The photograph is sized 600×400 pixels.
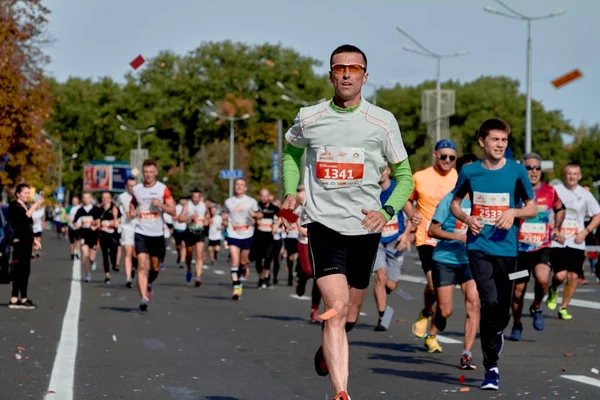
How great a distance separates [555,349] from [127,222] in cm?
1294

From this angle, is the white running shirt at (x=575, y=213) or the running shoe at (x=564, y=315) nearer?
the running shoe at (x=564, y=315)

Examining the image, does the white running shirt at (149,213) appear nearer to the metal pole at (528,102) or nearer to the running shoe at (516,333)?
the running shoe at (516,333)

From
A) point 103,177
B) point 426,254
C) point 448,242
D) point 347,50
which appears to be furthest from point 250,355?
point 103,177

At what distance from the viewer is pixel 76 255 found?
38.9 meters

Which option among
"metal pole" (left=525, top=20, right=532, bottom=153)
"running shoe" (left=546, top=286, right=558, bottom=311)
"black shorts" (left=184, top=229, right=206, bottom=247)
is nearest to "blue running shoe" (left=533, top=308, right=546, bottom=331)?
"running shoe" (left=546, top=286, right=558, bottom=311)

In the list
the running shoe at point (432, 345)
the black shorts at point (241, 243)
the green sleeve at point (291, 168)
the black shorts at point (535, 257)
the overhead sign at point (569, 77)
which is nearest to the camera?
the green sleeve at point (291, 168)

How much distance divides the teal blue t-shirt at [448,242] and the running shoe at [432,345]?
3.54 ft

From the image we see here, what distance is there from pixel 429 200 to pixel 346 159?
5142mm

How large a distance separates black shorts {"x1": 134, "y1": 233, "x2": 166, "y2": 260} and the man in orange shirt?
5.14 metres

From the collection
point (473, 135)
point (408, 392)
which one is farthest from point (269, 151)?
point (408, 392)

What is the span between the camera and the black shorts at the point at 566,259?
1584 centimetres

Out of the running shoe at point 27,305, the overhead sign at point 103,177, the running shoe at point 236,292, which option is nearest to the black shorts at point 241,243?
the running shoe at point 236,292

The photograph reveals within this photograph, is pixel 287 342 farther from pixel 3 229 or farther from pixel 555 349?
pixel 3 229

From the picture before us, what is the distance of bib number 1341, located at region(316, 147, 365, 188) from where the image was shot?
7.11 metres
